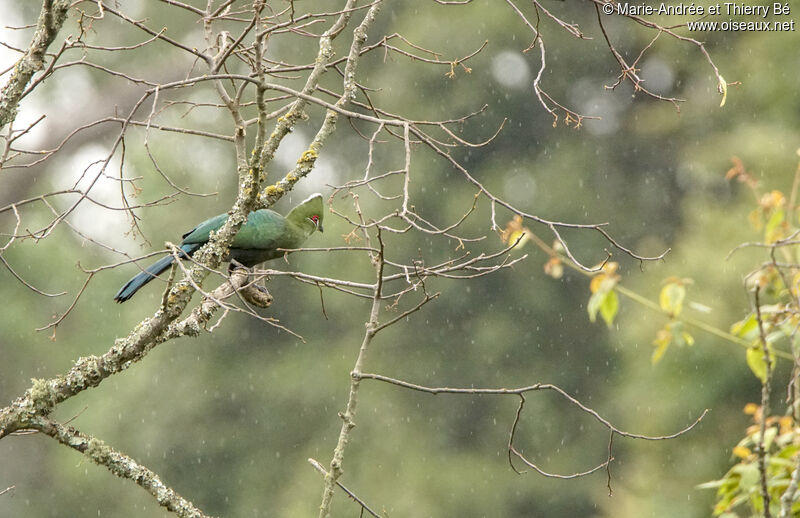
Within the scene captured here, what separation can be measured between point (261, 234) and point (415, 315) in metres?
8.39

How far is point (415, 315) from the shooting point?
476 inches

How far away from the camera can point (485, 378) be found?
39.2 ft

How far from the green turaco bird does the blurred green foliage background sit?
22.3 feet

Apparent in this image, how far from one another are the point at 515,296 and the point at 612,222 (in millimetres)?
1538

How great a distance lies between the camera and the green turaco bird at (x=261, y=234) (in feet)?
11.8

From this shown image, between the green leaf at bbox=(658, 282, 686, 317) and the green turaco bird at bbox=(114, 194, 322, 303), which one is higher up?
the green turaco bird at bbox=(114, 194, 322, 303)

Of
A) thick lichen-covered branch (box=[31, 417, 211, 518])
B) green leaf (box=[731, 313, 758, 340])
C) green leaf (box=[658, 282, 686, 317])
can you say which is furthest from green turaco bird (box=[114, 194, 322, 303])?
green leaf (box=[731, 313, 758, 340])

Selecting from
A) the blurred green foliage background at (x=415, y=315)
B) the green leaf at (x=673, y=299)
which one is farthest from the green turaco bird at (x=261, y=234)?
the blurred green foliage background at (x=415, y=315)

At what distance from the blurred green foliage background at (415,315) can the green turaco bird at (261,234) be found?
6790 millimetres

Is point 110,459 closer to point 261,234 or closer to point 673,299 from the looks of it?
point 261,234

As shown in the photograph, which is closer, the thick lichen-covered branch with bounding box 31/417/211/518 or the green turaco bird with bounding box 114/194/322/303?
the thick lichen-covered branch with bounding box 31/417/211/518

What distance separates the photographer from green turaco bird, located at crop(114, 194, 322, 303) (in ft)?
11.8

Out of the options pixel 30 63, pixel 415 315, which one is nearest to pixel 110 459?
pixel 30 63

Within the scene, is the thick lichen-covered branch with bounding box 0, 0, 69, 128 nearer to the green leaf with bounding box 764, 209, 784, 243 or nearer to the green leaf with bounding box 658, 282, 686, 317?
the green leaf with bounding box 658, 282, 686, 317
